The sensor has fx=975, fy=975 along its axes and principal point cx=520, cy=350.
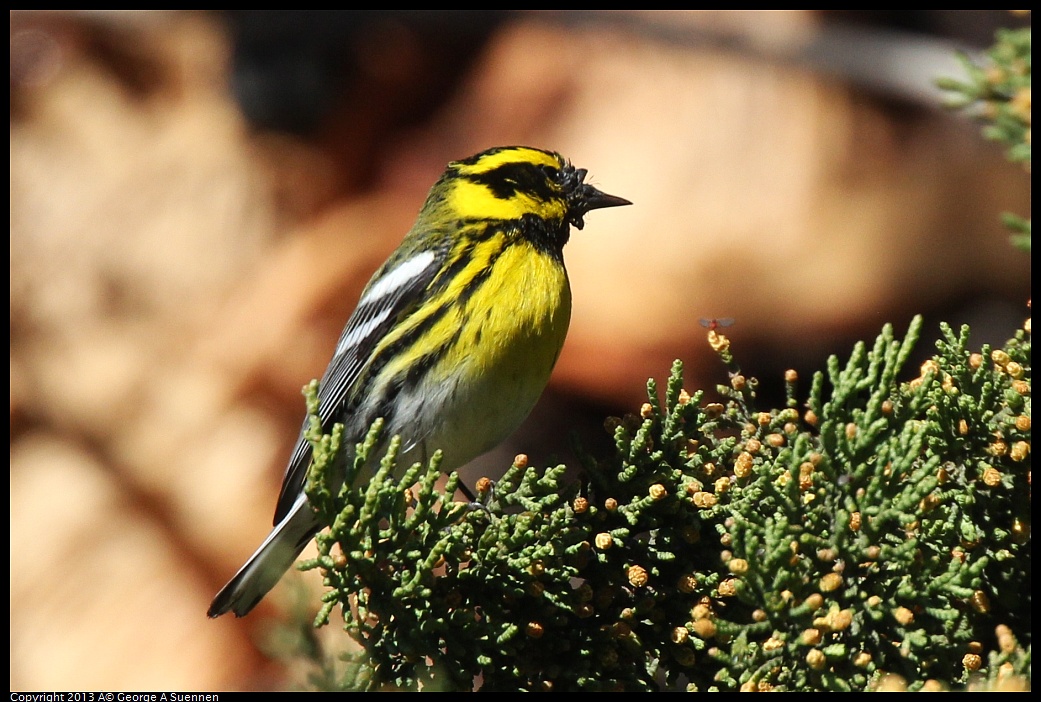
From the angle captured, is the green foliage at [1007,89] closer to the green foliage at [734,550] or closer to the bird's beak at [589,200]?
the green foliage at [734,550]

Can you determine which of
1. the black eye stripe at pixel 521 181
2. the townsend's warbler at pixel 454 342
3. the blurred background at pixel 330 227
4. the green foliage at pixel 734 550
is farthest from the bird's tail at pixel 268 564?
the blurred background at pixel 330 227

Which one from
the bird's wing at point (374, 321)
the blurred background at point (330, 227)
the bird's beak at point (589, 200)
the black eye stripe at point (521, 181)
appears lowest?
the bird's wing at point (374, 321)

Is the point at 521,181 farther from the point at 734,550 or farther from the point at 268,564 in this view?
the point at 734,550

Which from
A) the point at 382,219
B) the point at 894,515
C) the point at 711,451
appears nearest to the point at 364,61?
the point at 382,219

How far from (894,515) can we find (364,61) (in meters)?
4.60

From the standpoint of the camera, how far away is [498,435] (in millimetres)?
2496

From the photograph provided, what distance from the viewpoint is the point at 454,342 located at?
2.39 m

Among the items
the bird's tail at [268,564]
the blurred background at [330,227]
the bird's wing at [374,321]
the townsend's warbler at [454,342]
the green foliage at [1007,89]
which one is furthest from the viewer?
the blurred background at [330,227]

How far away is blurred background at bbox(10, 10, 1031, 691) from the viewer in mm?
4727

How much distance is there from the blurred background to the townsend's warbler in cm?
209

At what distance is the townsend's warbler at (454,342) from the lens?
2369 mm

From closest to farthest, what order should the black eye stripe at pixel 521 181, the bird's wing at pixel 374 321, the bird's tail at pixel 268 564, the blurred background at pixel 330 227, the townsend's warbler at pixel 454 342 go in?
the bird's tail at pixel 268 564 → the townsend's warbler at pixel 454 342 → the bird's wing at pixel 374 321 → the black eye stripe at pixel 521 181 → the blurred background at pixel 330 227

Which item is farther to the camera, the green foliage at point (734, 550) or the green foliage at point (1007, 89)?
the green foliage at point (1007, 89)

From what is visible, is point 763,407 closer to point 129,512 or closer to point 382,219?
point 382,219
